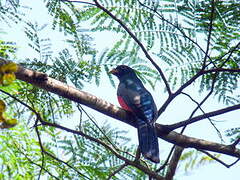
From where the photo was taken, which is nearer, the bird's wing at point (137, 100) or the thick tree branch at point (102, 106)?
the thick tree branch at point (102, 106)

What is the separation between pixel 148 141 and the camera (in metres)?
3.52

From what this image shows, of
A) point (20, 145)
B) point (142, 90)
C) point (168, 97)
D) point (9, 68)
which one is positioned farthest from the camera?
point (142, 90)

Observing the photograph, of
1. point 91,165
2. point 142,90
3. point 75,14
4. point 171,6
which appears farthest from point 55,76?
point 142,90

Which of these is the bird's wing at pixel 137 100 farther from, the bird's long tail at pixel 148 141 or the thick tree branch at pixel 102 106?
the thick tree branch at pixel 102 106

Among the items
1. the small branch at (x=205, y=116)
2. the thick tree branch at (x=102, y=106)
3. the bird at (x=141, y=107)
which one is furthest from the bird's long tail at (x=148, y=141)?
the small branch at (x=205, y=116)

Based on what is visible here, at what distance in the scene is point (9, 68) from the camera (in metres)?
1.11

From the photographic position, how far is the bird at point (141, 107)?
3458 millimetres

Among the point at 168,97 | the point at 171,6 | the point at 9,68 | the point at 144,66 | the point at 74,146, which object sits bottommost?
the point at 9,68

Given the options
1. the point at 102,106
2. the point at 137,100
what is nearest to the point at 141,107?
the point at 137,100

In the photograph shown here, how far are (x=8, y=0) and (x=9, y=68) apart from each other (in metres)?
2.41

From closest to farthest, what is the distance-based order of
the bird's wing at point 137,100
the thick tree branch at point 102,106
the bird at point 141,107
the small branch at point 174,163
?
the thick tree branch at point 102,106 → the small branch at point 174,163 → the bird at point 141,107 → the bird's wing at point 137,100

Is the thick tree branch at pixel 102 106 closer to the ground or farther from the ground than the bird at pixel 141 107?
closer to the ground

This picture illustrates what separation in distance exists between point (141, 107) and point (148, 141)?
28.8 inches

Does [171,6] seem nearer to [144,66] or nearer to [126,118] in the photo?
[144,66]
